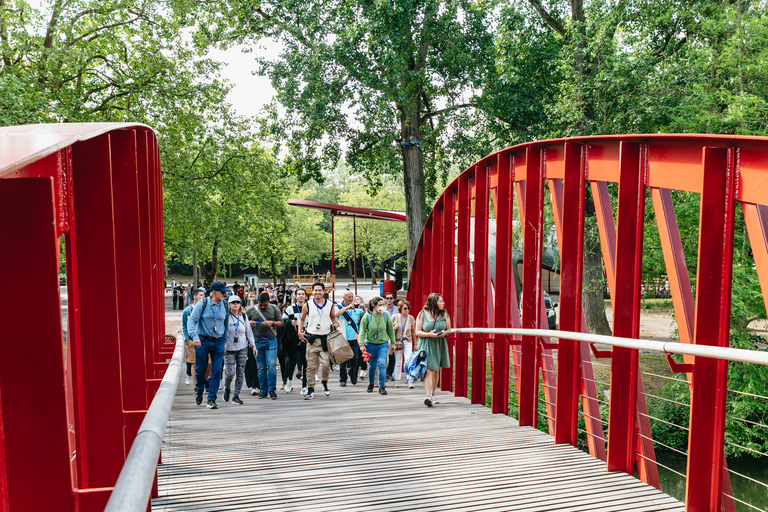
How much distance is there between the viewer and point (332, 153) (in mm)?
18859

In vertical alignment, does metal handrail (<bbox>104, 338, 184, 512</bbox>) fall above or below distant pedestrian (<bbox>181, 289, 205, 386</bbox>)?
above

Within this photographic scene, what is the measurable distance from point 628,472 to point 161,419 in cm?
366

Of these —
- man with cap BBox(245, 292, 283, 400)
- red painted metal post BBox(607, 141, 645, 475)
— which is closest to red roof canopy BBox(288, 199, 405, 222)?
man with cap BBox(245, 292, 283, 400)

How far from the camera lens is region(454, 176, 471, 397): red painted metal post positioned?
8.85 meters

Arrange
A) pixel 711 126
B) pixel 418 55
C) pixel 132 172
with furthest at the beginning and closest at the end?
pixel 418 55 < pixel 711 126 < pixel 132 172

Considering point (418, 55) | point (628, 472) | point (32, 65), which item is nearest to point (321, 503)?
point (628, 472)

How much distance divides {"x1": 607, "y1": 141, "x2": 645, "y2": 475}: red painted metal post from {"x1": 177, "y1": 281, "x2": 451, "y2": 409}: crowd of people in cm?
336

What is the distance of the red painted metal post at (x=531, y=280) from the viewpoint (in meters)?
6.51

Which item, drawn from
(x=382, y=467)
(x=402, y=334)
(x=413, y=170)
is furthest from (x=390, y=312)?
(x=382, y=467)

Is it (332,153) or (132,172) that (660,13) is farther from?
(132,172)

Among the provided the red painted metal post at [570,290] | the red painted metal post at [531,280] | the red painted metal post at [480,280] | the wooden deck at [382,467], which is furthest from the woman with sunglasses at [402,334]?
the red painted metal post at [570,290]

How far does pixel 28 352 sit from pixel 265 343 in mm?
8031

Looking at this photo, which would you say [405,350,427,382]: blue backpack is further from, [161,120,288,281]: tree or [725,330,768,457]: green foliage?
[161,120,288,281]: tree

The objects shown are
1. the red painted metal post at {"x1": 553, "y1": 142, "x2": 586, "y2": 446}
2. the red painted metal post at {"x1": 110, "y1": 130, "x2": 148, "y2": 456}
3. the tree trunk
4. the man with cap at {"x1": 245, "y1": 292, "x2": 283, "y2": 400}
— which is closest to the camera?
the red painted metal post at {"x1": 110, "y1": 130, "x2": 148, "y2": 456}
